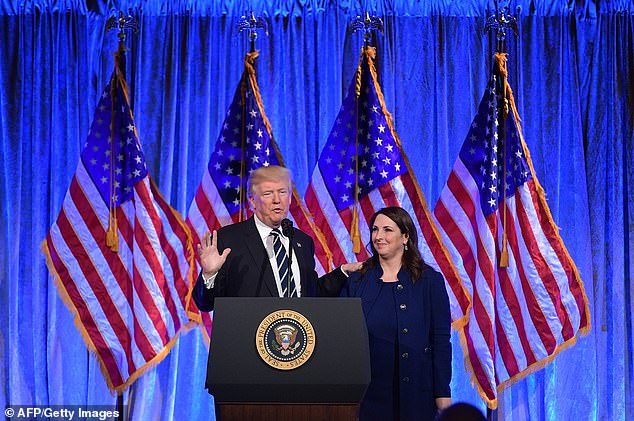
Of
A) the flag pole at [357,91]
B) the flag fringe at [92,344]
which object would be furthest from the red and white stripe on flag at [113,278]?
the flag pole at [357,91]

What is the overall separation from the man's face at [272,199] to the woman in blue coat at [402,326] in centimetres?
42

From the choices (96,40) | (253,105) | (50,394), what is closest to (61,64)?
(96,40)

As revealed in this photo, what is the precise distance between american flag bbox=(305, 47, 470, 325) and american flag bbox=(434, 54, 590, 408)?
0.12 meters

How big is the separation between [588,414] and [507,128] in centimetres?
182

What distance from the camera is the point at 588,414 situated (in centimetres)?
489

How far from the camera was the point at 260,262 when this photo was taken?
130 inches

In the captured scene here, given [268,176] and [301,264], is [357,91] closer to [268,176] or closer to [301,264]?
[268,176]

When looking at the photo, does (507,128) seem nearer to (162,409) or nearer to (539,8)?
(539,8)

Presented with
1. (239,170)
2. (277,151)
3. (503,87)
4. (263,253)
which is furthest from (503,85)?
(263,253)

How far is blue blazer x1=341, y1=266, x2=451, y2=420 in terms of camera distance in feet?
10.7

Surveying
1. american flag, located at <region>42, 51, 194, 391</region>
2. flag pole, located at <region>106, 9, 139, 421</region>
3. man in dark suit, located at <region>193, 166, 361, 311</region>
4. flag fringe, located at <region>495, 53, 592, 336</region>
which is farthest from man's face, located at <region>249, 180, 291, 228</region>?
flag fringe, located at <region>495, 53, 592, 336</region>

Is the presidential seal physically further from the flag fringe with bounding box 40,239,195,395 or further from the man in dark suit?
the flag fringe with bounding box 40,239,195,395

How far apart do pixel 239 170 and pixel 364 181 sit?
2.40ft
